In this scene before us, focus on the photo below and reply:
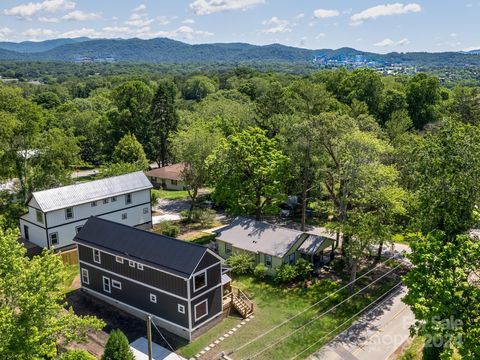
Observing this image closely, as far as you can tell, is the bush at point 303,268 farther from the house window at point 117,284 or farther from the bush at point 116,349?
the bush at point 116,349

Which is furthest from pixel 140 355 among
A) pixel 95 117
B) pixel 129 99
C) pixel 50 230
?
pixel 95 117

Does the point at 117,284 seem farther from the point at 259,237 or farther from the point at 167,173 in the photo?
the point at 167,173

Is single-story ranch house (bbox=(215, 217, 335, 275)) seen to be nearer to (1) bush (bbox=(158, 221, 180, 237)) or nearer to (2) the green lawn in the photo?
(2) the green lawn

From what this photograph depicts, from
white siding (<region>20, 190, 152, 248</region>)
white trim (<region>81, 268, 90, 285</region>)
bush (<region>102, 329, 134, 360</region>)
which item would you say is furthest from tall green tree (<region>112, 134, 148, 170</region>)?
bush (<region>102, 329, 134, 360</region>)

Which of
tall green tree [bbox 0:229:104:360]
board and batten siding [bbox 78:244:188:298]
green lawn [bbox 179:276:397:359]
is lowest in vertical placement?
green lawn [bbox 179:276:397:359]

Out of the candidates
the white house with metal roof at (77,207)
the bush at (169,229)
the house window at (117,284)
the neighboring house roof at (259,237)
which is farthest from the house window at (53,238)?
the neighboring house roof at (259,237)

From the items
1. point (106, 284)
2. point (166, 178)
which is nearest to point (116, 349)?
point (106, 284)

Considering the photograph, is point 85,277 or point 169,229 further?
point 169,229
